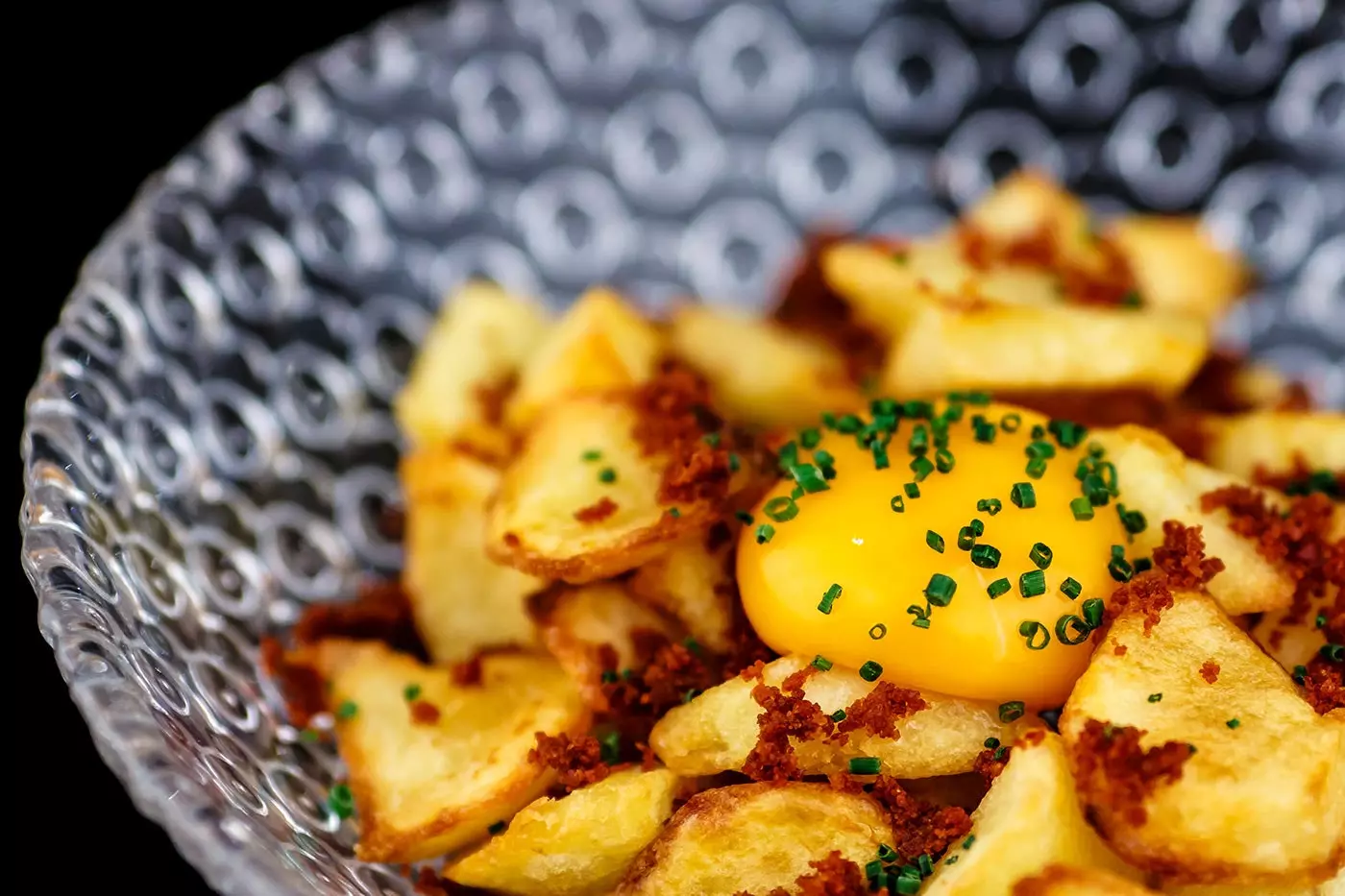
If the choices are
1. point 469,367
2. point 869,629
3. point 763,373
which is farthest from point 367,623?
point 869,629

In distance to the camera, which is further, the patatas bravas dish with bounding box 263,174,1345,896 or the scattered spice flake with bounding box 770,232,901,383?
the scattered spice flake with bounding box 770,232,901,383

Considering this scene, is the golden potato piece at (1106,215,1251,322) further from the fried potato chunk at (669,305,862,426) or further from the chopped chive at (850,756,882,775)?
the chopped chive at (850,756,882,775)

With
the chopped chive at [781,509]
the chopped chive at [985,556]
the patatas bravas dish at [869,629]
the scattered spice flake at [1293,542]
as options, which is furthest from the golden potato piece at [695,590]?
the scattered spice flake at [1293,542]

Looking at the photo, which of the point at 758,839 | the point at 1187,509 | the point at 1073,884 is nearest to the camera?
the point at 1073,884

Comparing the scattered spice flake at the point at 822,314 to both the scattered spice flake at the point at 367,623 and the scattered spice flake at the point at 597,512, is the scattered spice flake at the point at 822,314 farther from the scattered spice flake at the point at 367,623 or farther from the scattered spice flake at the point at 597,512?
the scattered spice flake at the point at 367,623

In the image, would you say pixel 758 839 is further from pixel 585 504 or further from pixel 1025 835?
pixel 585 504

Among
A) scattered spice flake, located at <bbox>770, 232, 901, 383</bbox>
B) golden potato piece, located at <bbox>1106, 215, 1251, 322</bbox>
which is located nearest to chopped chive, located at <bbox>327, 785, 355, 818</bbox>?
scattered spice flake, located at <bbox>770, 232, 901, 383</bbox>
